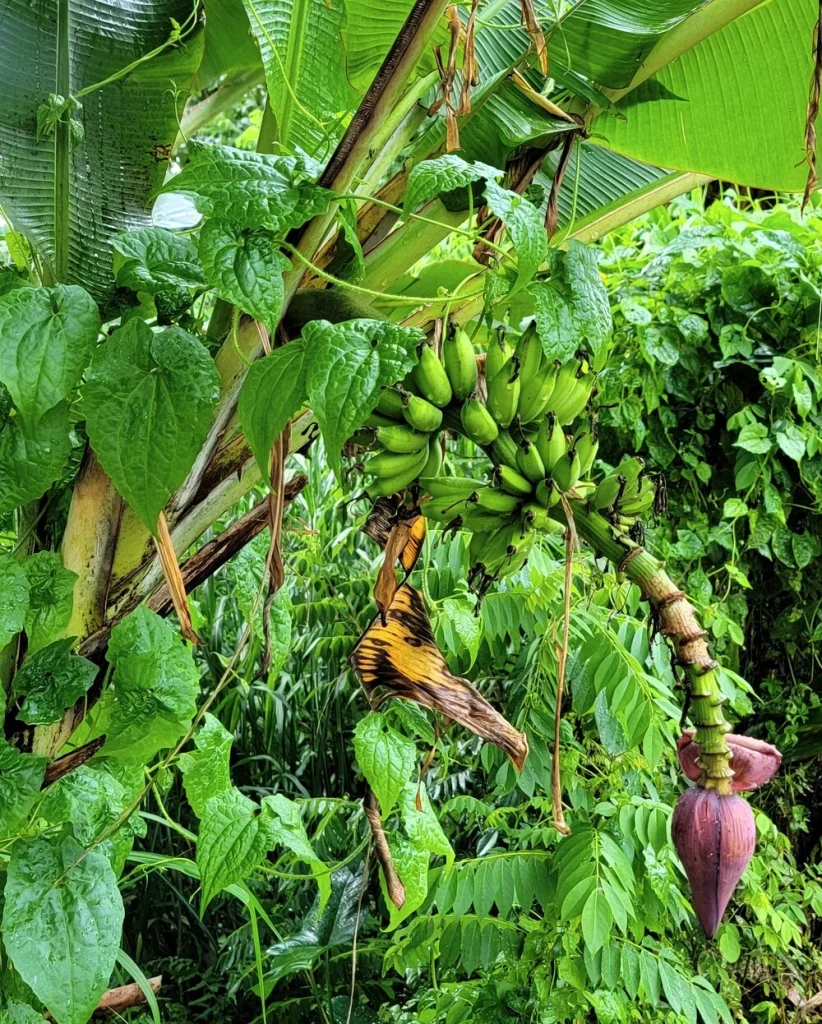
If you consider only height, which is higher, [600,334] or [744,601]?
[600,334]

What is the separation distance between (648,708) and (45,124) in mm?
722

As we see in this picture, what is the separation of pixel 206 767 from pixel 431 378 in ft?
0.96

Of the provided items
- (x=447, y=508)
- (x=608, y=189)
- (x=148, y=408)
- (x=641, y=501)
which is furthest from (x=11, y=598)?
(x=608, y=189)

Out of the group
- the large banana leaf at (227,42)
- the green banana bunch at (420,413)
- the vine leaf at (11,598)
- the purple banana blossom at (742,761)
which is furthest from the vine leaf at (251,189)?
the large banana leaf at (227,42)

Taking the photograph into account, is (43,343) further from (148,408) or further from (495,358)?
(495,358)

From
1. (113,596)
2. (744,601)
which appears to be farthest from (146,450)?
(744,601)

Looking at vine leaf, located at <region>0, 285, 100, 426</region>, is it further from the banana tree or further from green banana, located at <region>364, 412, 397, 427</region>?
green banana, located at <region>364, 412, 397, 427</region>

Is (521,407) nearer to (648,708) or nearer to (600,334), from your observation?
(600,334)

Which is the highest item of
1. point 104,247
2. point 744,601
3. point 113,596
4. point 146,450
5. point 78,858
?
point 104,247

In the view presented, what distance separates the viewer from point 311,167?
44cm

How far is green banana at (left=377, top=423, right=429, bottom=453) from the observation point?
0.46m

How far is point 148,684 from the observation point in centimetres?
48

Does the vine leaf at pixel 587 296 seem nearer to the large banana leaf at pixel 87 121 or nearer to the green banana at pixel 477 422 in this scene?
the green banana at pixel 477 422

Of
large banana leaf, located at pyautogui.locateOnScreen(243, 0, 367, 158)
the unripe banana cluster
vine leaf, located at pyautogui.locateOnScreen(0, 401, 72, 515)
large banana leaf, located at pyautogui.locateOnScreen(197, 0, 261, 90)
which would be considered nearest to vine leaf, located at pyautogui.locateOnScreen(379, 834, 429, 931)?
the unripe banana cluster
